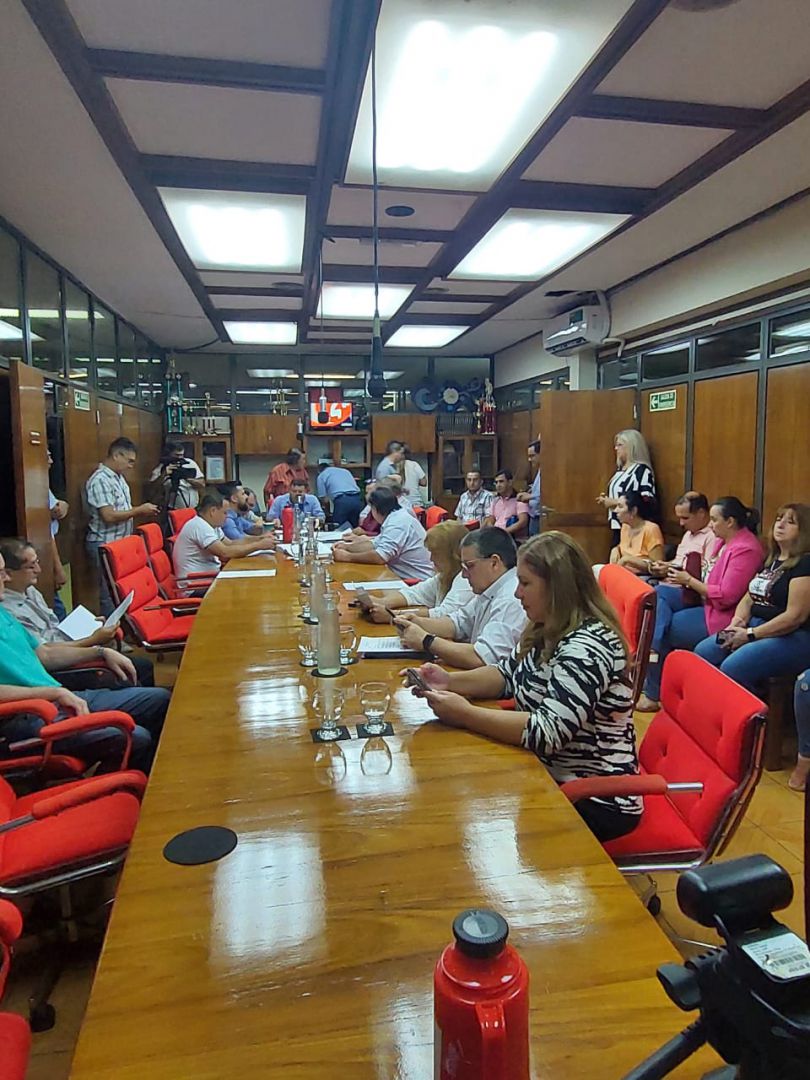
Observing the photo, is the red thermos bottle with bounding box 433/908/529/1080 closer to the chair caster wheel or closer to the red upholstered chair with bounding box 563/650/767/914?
the red upholstered chair with bounding box 563/650/767/914

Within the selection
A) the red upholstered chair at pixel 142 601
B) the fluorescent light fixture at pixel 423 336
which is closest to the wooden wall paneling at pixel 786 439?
the red upholstered chair at pixel 142 601

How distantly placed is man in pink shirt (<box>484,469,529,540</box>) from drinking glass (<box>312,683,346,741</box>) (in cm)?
547

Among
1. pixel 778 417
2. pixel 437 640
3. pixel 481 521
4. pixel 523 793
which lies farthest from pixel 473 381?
pixel 523 793

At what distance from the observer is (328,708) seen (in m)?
1.75

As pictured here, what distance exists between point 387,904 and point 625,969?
1.09ft

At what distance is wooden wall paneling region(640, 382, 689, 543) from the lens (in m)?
5.23

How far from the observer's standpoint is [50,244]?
436cm

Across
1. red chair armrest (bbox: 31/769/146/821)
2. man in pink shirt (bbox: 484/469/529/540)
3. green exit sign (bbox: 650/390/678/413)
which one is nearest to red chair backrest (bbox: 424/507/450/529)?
man in pink shirt (bbox: 484/469/529/540)

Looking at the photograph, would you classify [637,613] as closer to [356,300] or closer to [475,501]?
[356,300]

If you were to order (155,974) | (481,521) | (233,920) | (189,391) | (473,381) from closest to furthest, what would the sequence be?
(155,974), (233,920), (481,521), (189,391), (473,381)

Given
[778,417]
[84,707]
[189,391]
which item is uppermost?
[189,391]

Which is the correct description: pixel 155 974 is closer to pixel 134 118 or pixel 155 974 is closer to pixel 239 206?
pixel 134 118

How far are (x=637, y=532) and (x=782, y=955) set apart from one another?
16.4ft

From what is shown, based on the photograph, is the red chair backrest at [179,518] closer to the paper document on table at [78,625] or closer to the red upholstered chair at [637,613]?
the paper document on table at [78,625]
